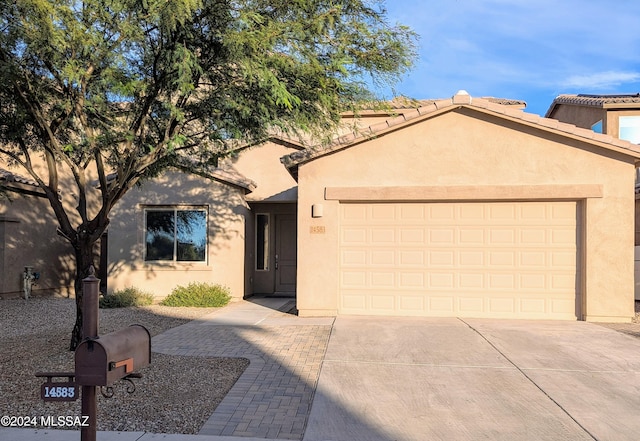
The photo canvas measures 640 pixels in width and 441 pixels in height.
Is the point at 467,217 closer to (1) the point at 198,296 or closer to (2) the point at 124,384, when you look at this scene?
(1) the point at 198,296

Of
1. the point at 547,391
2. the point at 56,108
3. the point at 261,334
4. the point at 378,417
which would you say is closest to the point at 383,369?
the point at 378,417

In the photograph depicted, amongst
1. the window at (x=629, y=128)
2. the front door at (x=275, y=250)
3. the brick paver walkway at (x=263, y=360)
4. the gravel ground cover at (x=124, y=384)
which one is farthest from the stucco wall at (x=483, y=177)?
the window at (x=629, y=128)

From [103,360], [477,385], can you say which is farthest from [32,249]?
[477,385]

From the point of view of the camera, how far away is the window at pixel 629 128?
17.2m

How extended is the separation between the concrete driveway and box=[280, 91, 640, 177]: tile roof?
3.79 m

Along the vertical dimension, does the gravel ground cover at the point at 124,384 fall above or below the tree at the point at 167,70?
below

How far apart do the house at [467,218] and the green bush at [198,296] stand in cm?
296

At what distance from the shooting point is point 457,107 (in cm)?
1005

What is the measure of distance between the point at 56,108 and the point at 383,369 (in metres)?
6.08

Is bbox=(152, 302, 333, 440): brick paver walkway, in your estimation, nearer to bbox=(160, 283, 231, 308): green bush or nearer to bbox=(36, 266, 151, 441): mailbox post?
bbox=(160, 283, 231, 308): green bush

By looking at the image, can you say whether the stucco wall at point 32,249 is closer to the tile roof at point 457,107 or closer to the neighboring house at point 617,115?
the tile roof at point 457,107

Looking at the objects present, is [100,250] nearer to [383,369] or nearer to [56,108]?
[56,108]

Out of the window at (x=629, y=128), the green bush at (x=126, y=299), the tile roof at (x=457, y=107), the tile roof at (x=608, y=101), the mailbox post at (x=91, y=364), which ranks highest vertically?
the tile roof at (x=608, y=101)

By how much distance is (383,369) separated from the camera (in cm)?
631
